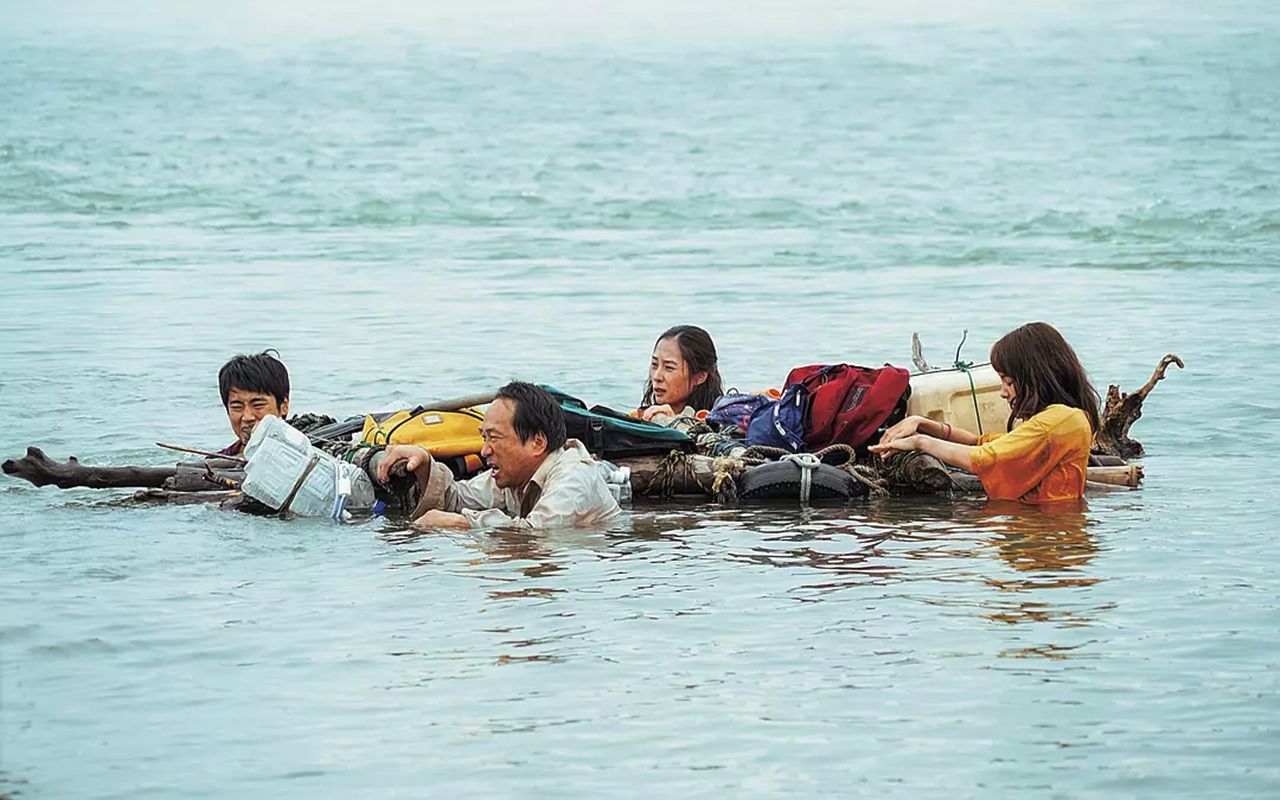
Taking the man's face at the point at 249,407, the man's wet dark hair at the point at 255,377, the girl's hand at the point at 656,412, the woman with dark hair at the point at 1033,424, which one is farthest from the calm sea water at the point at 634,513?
the girl's hand at the point at 656,412

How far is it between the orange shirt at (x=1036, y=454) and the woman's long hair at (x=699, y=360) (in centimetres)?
191

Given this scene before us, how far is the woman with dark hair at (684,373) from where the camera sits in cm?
1033

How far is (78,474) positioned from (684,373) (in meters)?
3.28

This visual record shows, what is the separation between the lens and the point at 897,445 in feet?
29.6

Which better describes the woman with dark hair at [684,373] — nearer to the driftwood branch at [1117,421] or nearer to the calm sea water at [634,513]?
the calm sea water at [634,513]

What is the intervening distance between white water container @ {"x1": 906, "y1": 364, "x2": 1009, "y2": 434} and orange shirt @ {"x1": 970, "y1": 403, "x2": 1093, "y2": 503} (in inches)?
12.0

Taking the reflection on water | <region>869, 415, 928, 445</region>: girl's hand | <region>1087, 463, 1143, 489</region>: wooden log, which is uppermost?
<region>869, 415, 928, 445</region>: girl's hand

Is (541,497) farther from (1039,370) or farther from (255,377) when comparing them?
(1039,370)

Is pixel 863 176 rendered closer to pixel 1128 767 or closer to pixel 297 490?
pixel 297 490

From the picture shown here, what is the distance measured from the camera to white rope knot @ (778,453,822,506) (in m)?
9.07

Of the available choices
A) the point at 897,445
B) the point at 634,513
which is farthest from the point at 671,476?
the point at 897,445

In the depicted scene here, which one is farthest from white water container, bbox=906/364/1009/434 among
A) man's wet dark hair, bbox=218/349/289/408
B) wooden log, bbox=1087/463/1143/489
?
man's wet dark hair, bbox=218/349/289/408

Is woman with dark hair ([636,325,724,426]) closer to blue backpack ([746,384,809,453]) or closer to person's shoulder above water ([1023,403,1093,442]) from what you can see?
blue backpack ([746,384,809,453])

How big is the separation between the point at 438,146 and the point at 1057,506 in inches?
1247
